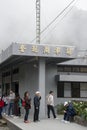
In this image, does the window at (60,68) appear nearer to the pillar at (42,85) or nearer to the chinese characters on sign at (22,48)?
the pillar at (42,85)

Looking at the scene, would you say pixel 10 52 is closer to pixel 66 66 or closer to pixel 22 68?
pixel 22 68

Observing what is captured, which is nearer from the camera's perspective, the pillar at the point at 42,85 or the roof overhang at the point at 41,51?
the roof overhang at the point at 41,51

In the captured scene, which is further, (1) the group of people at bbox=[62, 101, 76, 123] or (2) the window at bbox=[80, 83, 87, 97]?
(2) the window at bbox=[80, 83, 87, 97]

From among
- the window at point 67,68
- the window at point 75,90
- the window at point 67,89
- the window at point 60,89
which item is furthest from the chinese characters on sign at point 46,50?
the window at point 67,68

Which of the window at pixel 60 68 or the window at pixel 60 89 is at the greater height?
the window at pixel 60 68

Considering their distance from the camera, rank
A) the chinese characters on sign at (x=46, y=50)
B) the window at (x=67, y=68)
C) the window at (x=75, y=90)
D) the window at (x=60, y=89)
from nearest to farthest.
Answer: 1. the chinese characters on sign at (x=46, y=50)
2. the window at (x=60, y=89)
3. the window at (x=75, y=90)
4. the window at (x=67, y=68)

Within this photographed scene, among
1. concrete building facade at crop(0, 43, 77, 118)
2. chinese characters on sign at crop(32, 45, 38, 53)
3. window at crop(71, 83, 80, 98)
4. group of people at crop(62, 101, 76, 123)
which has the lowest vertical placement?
group of people at crop(62, 101, 76, 123)

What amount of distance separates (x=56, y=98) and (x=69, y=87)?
1699 mm

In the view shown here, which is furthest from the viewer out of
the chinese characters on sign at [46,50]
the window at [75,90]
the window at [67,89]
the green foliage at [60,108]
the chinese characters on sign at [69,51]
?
the window at [75,90]

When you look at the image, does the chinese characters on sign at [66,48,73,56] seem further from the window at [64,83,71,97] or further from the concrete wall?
the window at [64,83,71,97]

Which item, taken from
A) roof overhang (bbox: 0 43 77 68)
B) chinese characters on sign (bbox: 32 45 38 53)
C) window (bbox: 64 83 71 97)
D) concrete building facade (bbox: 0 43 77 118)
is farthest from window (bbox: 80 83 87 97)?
chinese characters on sign (bbox: 32 45 38 53)

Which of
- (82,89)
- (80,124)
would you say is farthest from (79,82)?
(80,124)

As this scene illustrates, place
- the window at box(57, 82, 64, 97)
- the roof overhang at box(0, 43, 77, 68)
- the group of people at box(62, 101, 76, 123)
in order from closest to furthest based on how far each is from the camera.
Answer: the group of people at box(62, 101, 76, 123) → the roof overhang at box(0, 43, 77, 68) → the window at box(57, 82, 64, 97)

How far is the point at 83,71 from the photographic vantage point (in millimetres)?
30516
